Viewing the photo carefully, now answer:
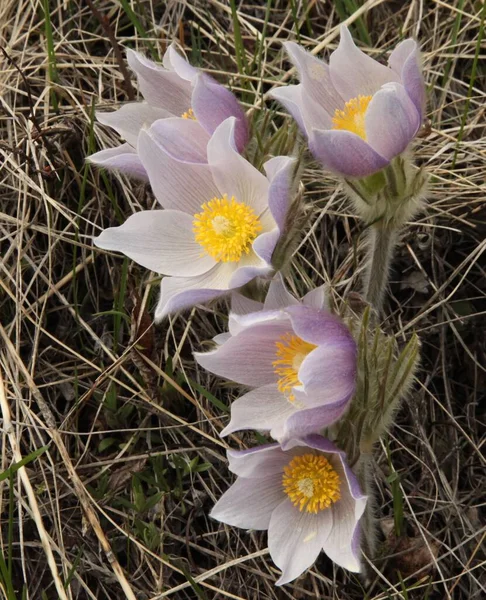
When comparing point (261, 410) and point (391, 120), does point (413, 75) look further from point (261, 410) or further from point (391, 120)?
point (261, 410)

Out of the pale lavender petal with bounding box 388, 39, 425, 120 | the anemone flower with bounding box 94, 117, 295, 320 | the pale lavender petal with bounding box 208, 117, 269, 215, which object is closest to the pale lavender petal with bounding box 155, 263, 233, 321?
the anemone flower with bounding box 94, 117, 295, 320

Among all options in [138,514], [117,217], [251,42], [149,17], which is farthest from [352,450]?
[149,17]

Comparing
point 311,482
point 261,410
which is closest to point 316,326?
point 261,410

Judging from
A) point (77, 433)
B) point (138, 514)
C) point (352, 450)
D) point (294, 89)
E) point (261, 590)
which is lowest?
point (261, 590)

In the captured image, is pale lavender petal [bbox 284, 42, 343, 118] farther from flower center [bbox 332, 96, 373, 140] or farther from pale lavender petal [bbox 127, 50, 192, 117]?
pale lavender petal [bbox 127, 50, 192, 117]

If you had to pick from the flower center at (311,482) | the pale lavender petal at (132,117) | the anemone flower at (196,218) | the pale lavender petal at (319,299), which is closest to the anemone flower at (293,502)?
the flower center at (311,482)

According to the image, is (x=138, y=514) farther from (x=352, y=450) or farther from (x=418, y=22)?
(x=418, y=22)
